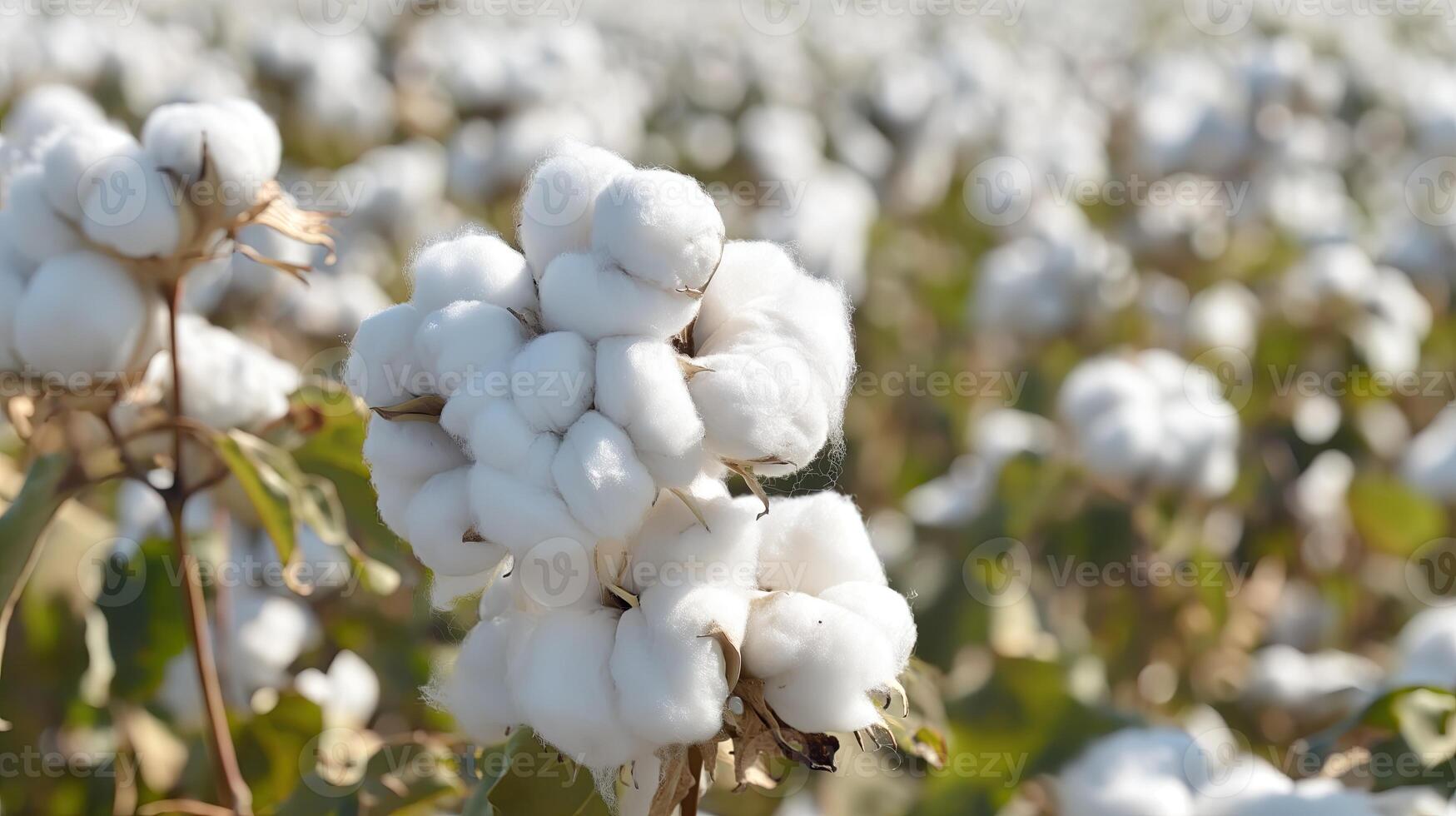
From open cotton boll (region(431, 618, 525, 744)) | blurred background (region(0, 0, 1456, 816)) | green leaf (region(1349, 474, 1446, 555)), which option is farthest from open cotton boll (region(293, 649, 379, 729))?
green leaf (region(1349, 474, 1446, 555))

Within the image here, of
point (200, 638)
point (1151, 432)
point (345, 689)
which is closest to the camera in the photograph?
point (200, 638)

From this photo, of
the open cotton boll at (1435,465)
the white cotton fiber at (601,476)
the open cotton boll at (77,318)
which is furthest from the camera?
the open cotton boll at (1435,465)

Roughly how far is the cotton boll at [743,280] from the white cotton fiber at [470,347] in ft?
0.45

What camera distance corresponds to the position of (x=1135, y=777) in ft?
4.53

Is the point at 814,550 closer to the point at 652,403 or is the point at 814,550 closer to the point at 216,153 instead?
the point at 652,403

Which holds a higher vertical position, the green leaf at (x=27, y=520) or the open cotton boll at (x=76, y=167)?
the open cotton boll at (x=76, y=167)

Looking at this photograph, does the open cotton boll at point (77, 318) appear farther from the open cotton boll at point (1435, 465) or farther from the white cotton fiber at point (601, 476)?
the open cotton boll at point (1435, 465)

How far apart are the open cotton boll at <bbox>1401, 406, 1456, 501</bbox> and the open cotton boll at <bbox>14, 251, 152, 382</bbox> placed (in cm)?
242

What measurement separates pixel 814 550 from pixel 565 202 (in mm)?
293

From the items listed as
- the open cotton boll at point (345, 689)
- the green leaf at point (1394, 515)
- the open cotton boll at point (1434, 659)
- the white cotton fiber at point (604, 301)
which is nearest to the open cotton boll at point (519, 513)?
the white cotton fiber at point (604, 301)

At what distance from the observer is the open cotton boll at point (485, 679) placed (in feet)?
3.04

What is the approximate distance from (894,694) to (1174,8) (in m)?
11.3

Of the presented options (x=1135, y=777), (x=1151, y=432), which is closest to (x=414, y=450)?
(x=1135, y=777)

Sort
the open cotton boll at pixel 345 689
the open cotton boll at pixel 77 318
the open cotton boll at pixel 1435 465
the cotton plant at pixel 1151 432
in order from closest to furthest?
1. the open cotton boll at pixel 77 318
2. the open cotton boll at pixel 345 689
3. the cotton plant at pixel 1151 432
4. the open cotton boll at pixel 1435 465
